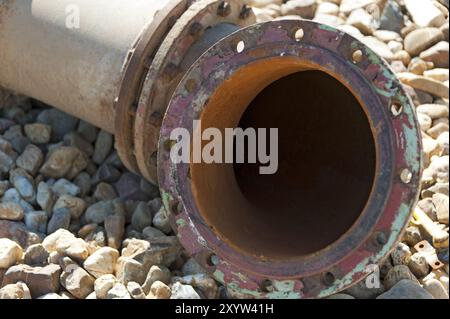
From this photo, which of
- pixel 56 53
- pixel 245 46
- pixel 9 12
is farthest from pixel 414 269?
pixel 9 12

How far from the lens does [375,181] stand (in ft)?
8.71

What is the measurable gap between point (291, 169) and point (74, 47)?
102 cm

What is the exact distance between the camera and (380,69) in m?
2.65

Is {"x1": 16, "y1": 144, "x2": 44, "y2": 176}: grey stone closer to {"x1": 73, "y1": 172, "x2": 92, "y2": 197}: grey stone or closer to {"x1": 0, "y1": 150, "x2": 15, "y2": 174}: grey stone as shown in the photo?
{"x1": 0, "y1": 150, "x2": 15, "y2": 174}: grey stone

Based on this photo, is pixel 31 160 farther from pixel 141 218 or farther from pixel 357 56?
pixel 357 56

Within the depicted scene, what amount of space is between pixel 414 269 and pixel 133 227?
113 cm

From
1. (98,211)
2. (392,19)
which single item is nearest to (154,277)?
(98,211)

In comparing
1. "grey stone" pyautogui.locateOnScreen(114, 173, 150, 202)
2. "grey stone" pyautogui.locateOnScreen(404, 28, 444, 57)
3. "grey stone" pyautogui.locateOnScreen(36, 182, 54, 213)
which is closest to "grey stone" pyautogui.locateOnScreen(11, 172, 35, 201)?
"grey stone" pyautogui.locateOnScreen(36, 182, 54, 213)

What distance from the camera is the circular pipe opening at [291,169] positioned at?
10.0ft

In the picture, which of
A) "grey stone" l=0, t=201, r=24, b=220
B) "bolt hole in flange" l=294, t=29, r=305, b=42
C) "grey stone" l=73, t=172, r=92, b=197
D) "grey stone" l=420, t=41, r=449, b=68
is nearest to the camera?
"bolt hole in flange" l=294, t=29, r=305, b=42

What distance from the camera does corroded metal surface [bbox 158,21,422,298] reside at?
103 inches

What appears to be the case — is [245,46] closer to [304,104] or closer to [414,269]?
[304,104]

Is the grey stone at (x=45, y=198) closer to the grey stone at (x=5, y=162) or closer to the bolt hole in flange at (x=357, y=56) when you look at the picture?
the grey stone at (x=5, y=162)

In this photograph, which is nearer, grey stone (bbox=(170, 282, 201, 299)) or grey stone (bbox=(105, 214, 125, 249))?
grey stone (bbox=(170, 282, 201, 299))
